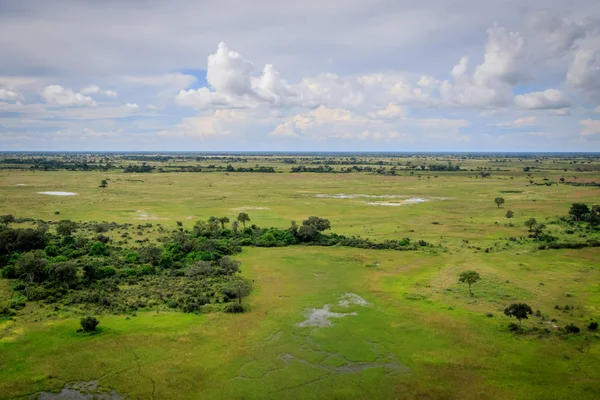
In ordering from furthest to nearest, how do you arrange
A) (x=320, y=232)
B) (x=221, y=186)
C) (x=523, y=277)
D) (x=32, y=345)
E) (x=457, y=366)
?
(x=221, y=186)
(x=320, y=232)
(x=523, y=277)
(x=32, y=345)
(x=457, y=366)

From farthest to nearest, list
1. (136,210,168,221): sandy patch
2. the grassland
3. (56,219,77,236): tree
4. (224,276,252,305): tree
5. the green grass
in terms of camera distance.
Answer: (136,210,168,221): sandy patch
(56,219,77,236): tree
(224,276,252,305): tree
the grassland
the green grass

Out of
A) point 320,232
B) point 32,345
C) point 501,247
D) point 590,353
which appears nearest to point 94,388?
point 32,345

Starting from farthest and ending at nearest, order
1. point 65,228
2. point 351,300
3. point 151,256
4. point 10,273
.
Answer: point 65,228 → point 151,256 → point 10,273 → point 351,300

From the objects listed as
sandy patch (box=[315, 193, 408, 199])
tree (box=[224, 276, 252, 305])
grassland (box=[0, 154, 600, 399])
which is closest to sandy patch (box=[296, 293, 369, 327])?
grassland (box=[0, 154, 600, 399])

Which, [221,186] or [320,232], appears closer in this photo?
[320,232]

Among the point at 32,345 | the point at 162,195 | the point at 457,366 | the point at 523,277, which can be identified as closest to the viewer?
the point at 457,366

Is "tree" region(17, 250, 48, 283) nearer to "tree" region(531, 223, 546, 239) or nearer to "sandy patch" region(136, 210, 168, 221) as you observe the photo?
"sandy patch" region(136, 210, 168, 221)

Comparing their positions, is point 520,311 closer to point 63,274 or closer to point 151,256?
point 151,256

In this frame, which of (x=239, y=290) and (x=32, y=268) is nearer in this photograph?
(x=239, y=290)

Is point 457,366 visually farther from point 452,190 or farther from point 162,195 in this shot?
point 452,190

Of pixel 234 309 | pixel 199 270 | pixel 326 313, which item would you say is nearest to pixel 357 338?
pixel 326 313

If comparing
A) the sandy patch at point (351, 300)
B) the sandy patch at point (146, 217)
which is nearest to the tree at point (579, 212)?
the sandy patch at point (351, 300)
